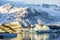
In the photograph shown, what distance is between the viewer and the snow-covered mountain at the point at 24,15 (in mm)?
14766

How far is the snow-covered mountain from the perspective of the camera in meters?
14.8

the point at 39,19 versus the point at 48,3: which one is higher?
the point at 48,3

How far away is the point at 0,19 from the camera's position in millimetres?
14594

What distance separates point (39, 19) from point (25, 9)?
1078 millimetres

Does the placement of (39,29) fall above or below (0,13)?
below

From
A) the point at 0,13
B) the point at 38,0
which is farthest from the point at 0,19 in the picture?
the point at 38,0

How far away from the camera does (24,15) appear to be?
49.4 feet

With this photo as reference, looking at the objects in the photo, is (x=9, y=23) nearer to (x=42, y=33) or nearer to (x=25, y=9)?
(x=25, y=9)

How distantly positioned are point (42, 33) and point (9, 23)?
2.52 m

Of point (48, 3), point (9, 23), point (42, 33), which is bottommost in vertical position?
point (42, 33)

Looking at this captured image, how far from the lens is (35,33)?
16734mm

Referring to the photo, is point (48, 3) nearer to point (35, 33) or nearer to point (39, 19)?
point (39, 19)

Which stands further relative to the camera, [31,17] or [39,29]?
[39,29]

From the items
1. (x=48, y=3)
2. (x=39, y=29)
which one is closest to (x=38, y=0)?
(x=48, y=3)
